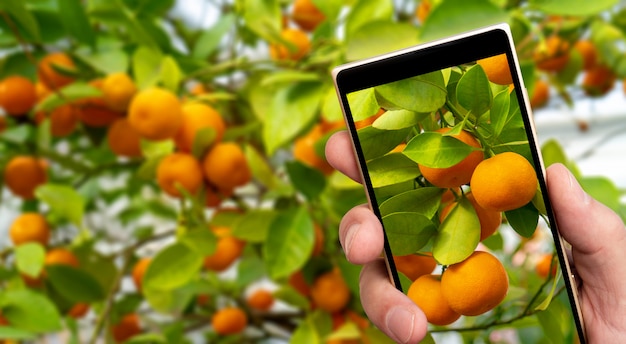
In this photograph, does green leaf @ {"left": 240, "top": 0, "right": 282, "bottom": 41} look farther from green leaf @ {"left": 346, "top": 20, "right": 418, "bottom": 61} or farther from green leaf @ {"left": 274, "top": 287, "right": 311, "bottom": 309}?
green leaf @ {"left": 274, "top": 287, "right": 311, "bottom": 309}

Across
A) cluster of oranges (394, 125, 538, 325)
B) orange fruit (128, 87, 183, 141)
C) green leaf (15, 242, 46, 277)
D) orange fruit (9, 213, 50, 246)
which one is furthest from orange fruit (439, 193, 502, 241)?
orange fruit (9, 213, 50, 246)

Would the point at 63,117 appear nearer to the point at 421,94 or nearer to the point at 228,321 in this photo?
the point at 228,321

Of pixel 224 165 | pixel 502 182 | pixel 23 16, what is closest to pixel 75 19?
pixel 23 16

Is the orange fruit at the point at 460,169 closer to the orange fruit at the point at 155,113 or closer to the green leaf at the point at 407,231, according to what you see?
the green leaf at the point at 407,231

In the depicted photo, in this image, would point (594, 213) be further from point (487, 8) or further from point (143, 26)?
point (143, 26)

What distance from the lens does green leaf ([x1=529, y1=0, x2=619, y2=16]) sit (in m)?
0.36

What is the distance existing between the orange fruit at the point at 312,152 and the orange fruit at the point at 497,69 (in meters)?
0.25

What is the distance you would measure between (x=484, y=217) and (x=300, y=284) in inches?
11.2

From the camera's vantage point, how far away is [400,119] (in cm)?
21

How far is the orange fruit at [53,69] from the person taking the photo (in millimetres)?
466

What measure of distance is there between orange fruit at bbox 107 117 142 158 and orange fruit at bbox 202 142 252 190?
66 millimetres

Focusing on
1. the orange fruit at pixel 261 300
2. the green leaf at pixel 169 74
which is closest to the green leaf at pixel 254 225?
the green leaf at pixel 169 74

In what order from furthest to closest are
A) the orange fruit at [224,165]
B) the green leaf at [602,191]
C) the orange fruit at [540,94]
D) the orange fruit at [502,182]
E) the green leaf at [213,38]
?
the orange fruit at [540,94], the green leaf at [213,38], the orange fruit at [224,165], the green leaf at [602,191], the orange fruit at [502,182]

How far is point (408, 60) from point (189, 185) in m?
0.25
